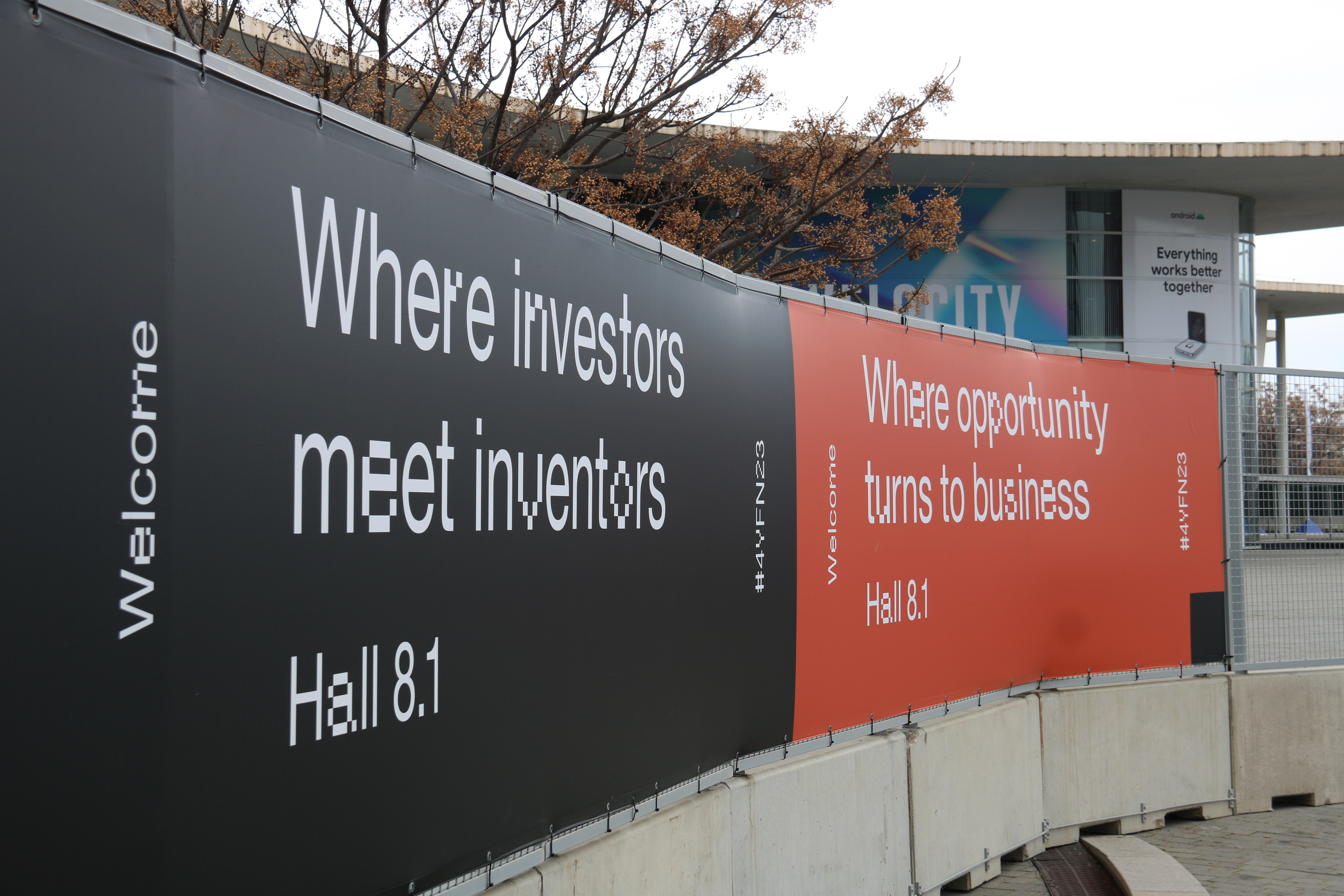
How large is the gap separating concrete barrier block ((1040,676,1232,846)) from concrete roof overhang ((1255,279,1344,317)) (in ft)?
120

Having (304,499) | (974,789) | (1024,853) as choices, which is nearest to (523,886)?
(304,499)

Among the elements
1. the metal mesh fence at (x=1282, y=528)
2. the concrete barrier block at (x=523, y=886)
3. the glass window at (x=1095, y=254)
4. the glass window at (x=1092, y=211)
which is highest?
the glass window at (x=1092, y=211)

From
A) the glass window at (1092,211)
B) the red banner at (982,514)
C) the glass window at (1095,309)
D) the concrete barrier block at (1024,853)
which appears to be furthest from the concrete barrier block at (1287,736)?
the glass window at (1092,211)

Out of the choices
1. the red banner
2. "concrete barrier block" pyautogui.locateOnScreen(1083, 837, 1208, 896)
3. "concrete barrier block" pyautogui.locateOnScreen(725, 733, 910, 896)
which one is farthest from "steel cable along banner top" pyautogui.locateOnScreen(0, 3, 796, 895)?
"concrete barrier block" pyautogui.locateOnScreen(1083, 837, 1208, 896)

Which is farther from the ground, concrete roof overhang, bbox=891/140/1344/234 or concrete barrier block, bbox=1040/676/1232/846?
concrete roof overhang, bbox=891/140/1344/234

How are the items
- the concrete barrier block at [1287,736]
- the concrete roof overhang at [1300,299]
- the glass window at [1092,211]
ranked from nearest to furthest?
the concrete barrier block at [1287,736], the glass window at [1092,211], the concrete roof overhang at [1300,299]

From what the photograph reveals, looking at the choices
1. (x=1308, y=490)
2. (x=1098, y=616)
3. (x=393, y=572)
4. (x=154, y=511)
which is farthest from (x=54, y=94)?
(x=1308, y=490)

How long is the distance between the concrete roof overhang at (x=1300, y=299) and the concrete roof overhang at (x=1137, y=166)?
1353cm

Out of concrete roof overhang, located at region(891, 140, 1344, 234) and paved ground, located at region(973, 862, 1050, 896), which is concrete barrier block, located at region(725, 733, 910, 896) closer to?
paved ground, located at region(973, 862, 1050, 896)

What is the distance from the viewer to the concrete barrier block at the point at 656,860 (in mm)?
3684

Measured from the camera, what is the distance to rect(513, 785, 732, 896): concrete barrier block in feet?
12.1

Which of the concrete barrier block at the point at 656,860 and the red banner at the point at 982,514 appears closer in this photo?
the concrete barrier block at the point at 656,860

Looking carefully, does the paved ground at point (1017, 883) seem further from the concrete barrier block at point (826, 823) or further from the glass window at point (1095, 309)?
the glass window at point (1095, 309)

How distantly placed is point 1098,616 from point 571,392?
5227mm
